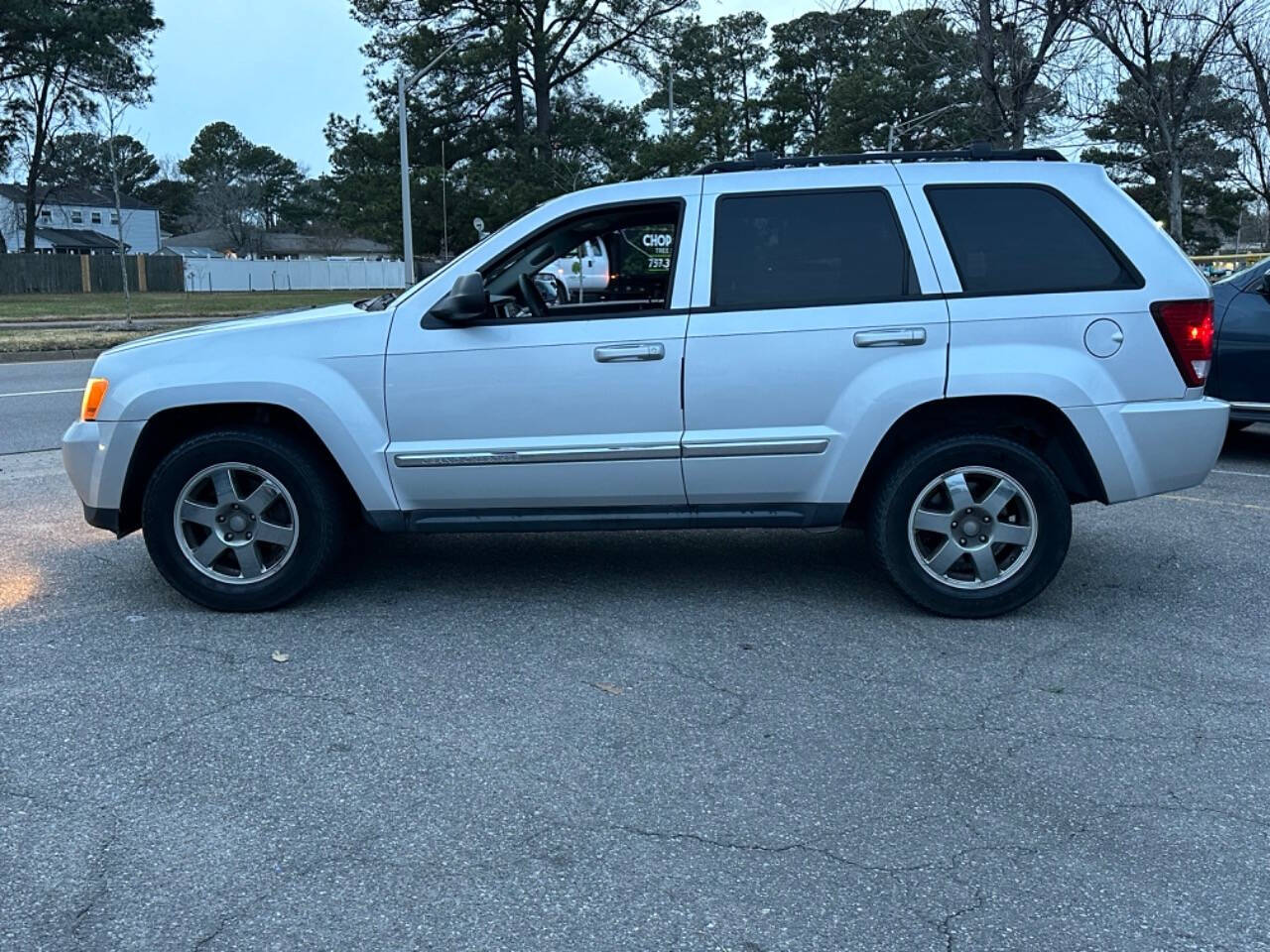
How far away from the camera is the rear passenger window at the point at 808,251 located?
4.82m

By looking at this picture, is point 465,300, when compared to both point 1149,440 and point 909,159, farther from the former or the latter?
point 1149,440

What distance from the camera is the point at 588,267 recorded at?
17.7 ft

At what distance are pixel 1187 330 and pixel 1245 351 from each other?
13.1 feet

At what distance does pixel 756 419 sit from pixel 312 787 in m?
2.33

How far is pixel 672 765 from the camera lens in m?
3.53

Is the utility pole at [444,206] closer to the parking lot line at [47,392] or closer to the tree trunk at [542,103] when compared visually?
the tree trunk at [542,103]

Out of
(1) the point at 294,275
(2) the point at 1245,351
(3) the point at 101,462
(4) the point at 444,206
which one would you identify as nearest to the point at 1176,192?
(2) the point at 1245,351

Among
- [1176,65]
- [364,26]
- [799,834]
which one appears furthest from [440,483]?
[364,26]

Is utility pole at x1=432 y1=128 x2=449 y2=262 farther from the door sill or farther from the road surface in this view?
the door sill

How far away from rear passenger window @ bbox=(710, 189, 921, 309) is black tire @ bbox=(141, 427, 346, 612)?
1.90 m

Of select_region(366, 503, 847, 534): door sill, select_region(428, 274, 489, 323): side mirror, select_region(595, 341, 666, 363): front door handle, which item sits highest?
select_region(428, 274, 489, 323): side mirror

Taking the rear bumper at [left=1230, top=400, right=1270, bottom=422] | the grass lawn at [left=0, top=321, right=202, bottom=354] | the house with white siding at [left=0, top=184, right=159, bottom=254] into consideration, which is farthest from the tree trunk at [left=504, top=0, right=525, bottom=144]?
the house with white siding at [left=0, top=184, right=159, bottom=254]

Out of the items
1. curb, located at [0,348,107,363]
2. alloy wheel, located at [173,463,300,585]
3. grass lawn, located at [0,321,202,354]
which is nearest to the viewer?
alloy wheel, located at [173,463,300,585]

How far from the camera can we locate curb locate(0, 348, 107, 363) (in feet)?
58.5
